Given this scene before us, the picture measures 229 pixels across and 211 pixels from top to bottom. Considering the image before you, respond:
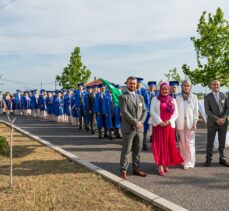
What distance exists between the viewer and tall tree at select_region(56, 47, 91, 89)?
37781 millimetres

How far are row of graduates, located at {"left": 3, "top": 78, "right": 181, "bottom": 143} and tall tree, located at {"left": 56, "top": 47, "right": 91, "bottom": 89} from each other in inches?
436

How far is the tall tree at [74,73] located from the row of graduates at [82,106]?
1108 centimetres

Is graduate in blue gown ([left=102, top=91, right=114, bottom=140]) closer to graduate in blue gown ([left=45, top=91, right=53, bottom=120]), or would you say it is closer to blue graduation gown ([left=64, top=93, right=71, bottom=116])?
blue graduation gown ([left=64, top=93, right=71, bottom=116])

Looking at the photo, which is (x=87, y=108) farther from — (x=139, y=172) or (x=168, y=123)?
(x=139, y=172)

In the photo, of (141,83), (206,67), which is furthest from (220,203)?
(206,67)

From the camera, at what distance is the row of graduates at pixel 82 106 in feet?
38.2

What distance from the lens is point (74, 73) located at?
37.8m

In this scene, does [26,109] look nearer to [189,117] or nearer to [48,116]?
[48,116]

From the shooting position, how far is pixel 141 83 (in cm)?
1061

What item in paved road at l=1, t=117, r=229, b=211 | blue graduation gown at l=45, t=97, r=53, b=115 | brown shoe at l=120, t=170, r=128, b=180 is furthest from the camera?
blue graduation gown at l=45, t=97, r=53, b=115

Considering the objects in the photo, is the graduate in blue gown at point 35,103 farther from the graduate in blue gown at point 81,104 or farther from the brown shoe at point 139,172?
the brown shoe at point 139,172

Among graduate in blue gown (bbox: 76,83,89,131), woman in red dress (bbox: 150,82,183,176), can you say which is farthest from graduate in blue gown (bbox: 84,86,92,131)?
woman in red dress (bbox: 150,82,183,176)

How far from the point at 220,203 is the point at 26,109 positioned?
22.5 meters

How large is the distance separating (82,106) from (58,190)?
9.11 meters
